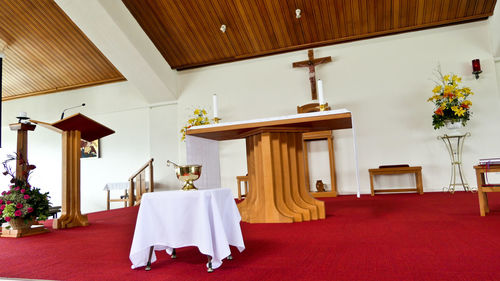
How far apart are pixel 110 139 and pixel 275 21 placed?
194 inches

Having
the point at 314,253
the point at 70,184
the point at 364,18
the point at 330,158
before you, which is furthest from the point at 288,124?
the point at 364,18

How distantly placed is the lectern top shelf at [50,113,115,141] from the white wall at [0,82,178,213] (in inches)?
140

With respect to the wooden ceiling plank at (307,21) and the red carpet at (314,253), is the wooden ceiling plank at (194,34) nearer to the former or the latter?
the wooden ceiling plank at (307,21)

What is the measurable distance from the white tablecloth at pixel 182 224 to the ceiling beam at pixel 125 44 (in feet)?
17.3

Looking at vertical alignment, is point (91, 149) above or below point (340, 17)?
below

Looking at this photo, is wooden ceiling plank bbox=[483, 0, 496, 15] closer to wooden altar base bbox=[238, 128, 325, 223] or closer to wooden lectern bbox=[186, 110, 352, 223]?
wooden lectern bbox=[186, 110, 352, 223]

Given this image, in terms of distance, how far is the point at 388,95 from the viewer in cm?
672

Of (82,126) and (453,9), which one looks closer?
(82,126)

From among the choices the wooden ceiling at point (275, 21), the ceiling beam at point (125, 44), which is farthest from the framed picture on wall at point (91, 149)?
the wooden ceiling at point (275, 21)

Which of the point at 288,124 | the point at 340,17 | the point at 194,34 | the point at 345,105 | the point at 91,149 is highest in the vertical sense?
the point at 194,34

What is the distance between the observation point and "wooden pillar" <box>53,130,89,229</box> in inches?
155

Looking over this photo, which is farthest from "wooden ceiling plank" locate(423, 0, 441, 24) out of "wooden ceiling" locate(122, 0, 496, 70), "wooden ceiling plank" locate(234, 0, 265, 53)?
"wooden ceiling plank" locate(234, 0, 265, 53)

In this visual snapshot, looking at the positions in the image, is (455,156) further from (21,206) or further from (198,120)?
(21,206)

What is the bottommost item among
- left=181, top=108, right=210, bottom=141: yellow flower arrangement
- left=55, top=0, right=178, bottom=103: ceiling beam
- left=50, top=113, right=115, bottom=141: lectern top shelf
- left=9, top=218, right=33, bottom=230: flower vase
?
left=9, top=218, right=33, bottom=230: flower vase
